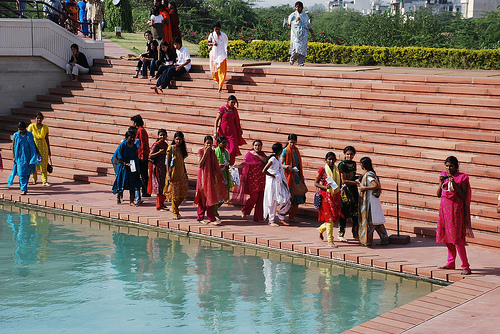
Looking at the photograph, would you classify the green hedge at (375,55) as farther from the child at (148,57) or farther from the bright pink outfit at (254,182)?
the bright pink outfit at (254,182)

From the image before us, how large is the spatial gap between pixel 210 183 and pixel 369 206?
259 cm

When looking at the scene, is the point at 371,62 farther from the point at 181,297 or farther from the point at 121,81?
the point at 181,297

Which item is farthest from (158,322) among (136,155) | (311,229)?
(136,155)

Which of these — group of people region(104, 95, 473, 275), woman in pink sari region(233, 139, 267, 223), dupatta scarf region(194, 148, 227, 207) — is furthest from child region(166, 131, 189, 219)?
woman in pink sari region(233, 139, 267, 223)

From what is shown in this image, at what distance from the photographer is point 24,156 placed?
43.5 feet

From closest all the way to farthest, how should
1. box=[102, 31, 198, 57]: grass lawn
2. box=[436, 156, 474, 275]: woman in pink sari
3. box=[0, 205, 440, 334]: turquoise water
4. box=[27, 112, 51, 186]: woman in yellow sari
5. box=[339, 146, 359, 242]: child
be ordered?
box=[0, 205, 440, 334]: turquoise water, box=[436, 156, 474, 275]: woman in pink sari, box=[339, 146, 359, 242]: child, box=[27, 112, 51, 186]: woman in yellow sari, box=[102, 31, 198, 57]: grass lawn

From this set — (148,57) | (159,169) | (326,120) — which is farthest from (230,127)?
(148,57)

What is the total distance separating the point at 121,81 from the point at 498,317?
13.2m

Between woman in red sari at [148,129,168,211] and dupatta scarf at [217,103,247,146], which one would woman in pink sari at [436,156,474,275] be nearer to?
woman in red sari at [148,129,168,211]

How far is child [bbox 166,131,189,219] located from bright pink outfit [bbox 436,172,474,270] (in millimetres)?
4388

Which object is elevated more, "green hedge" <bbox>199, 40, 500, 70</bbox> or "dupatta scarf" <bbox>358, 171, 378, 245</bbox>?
"green hedge" <bbox>199, 40, 500, 70</bbox>

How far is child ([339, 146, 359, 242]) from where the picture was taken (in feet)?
32.4

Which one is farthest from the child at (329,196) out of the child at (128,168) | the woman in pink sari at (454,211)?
the child at (128,168)

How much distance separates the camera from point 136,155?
12.3 metres
